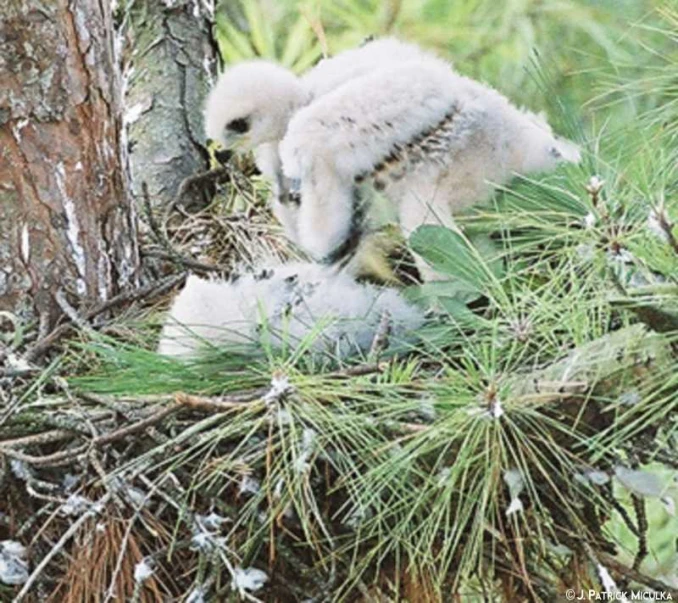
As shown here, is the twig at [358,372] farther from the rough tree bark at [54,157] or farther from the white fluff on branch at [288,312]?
the rough tree bark at [54,157]

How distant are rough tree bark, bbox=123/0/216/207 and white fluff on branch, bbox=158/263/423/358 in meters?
0.73

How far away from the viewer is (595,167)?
136cm

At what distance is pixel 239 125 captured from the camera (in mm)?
1776

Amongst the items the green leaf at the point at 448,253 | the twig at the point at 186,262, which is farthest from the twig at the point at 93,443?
the twig at the point at 186,262

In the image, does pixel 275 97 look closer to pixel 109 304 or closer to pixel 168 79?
pixel 109 304

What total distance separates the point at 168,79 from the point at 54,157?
651 millimetres

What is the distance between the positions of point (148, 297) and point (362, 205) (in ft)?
1.31

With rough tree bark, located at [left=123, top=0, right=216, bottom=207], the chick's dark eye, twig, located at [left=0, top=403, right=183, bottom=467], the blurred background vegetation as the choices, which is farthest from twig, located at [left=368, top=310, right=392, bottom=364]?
rough tree bark, located at [left=123, top=0, right=216, bottom=207]

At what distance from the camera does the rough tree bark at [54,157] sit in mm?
1724

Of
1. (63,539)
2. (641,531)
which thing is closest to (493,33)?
(641,531)

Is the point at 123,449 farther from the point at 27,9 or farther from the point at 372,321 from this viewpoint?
the point at 27,9

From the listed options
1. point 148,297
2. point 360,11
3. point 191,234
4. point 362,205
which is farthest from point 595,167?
point 360,11

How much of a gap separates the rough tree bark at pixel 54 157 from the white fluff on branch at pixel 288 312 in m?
0.21

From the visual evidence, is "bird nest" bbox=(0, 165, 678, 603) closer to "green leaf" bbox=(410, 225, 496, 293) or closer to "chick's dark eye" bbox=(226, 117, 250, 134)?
"green leaf" bbox=(410, 225, 496, 293)
